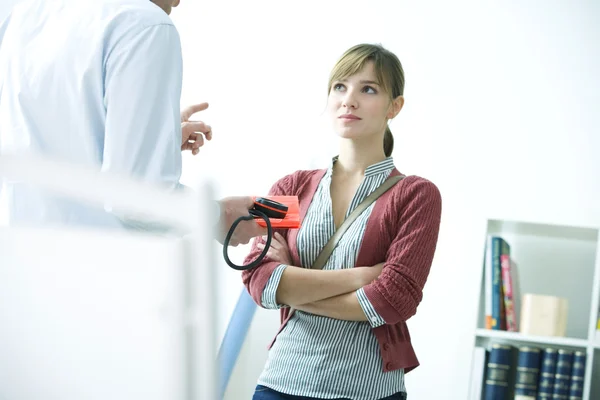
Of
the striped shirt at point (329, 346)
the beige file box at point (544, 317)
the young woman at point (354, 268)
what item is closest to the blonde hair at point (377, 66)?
the young woman at point (354, 268)

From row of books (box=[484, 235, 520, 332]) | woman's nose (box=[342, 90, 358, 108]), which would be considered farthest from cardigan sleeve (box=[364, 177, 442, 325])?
row of books (box=[484, 235, 520, 332])

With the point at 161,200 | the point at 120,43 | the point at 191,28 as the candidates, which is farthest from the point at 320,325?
the point at 191,28

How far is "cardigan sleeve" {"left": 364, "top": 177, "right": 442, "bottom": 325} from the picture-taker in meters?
1.33

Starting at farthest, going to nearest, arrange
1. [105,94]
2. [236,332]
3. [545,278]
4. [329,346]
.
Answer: [545,278], [236,332], [329,346], [105,94]

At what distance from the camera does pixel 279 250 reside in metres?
1.46

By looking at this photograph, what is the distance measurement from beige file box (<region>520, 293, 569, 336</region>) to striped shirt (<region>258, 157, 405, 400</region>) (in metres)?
1.35

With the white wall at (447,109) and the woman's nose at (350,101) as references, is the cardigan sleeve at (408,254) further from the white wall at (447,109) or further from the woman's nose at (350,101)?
the white wall at (447,109)

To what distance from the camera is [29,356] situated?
1.91 feet

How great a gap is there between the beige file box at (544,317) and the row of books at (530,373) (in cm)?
7

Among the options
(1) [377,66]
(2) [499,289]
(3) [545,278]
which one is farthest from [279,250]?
(3) [545,278]

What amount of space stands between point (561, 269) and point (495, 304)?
16.6 inches

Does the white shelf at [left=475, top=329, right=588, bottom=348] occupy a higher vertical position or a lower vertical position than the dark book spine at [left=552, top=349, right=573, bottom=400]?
higher

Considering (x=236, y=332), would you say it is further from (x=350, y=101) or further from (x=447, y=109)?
(x=447, y=109)

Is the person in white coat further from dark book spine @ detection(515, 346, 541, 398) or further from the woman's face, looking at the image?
dark book spine @ detection(515, 346, 541, 398)
